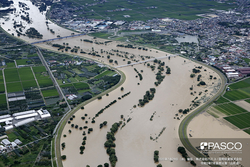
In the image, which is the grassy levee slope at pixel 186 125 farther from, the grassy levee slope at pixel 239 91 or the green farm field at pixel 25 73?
the green farm field at pixel 25 73

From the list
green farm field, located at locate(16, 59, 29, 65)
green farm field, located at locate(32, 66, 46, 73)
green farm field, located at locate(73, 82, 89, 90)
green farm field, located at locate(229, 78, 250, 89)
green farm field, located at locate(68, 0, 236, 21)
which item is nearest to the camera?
green farm field, located at locate(73, 82, 89, 90)

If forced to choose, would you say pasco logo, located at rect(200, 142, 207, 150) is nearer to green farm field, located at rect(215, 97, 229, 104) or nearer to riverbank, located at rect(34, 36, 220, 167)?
riverbank, located at rect(34, 36, 220, 167)

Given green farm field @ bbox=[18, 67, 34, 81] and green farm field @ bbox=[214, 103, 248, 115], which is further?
green farm field @ bbox=[18, 67, 34, 81]

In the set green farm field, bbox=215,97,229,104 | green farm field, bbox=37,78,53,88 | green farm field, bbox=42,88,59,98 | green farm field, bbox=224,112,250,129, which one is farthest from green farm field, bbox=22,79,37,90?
green farm field, bbox=224,112,250,129

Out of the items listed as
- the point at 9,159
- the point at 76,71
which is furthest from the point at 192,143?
the point at 76,71

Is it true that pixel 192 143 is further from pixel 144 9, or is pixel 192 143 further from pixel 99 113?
pixel 144 9

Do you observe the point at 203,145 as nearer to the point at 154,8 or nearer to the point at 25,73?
the point at 25,73

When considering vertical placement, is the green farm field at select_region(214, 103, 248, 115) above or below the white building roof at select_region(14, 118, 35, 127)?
above

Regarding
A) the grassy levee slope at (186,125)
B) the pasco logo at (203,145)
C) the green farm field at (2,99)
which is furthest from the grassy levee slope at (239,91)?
the green farm field at (2,99)

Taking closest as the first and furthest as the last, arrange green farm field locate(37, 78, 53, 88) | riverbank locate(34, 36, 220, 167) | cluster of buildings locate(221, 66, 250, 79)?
1. riverbank locate(34, 36, 220, 167)
2. green farm field locate(37, 78, 53, 88)
3. cluster of buildings locate(221, 66, 250, 79)
